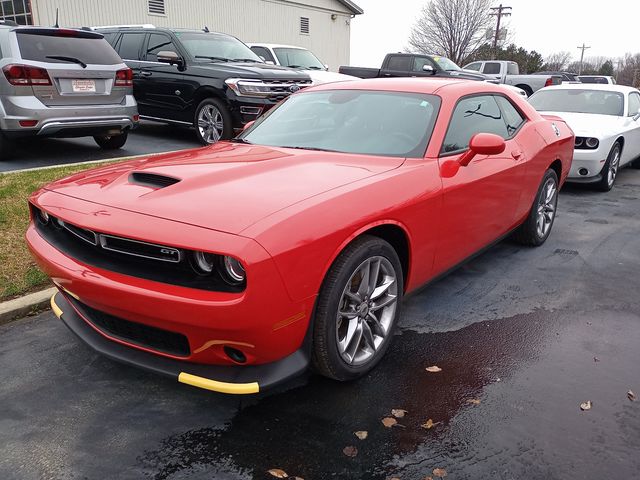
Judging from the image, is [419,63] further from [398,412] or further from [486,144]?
[398,412]

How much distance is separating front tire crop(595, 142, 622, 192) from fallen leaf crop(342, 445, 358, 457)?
669 cm

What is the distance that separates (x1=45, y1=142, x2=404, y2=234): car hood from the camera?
247 centimetres

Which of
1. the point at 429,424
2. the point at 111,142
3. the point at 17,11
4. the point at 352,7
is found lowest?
the point at 429,424

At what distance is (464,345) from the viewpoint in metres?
3.39

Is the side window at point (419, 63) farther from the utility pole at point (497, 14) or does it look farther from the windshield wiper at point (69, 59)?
the utility pole at point (497, 14)

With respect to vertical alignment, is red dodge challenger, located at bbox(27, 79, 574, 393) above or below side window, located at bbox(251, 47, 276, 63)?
below

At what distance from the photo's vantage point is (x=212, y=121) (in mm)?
8773

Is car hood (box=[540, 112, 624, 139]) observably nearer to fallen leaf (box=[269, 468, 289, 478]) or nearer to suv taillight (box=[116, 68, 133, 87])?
suv taillight (box=[116, 68, 133, 87])

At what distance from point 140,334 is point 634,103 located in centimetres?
907

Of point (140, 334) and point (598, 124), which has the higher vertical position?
point (598, 124)

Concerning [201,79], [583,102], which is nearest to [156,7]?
[201,79]

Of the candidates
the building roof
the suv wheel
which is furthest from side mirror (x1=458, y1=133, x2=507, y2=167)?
the building roof

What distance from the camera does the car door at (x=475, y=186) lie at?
11.3 ft

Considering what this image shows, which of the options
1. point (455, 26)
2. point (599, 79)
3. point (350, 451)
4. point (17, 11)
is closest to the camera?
point (350, 451)
